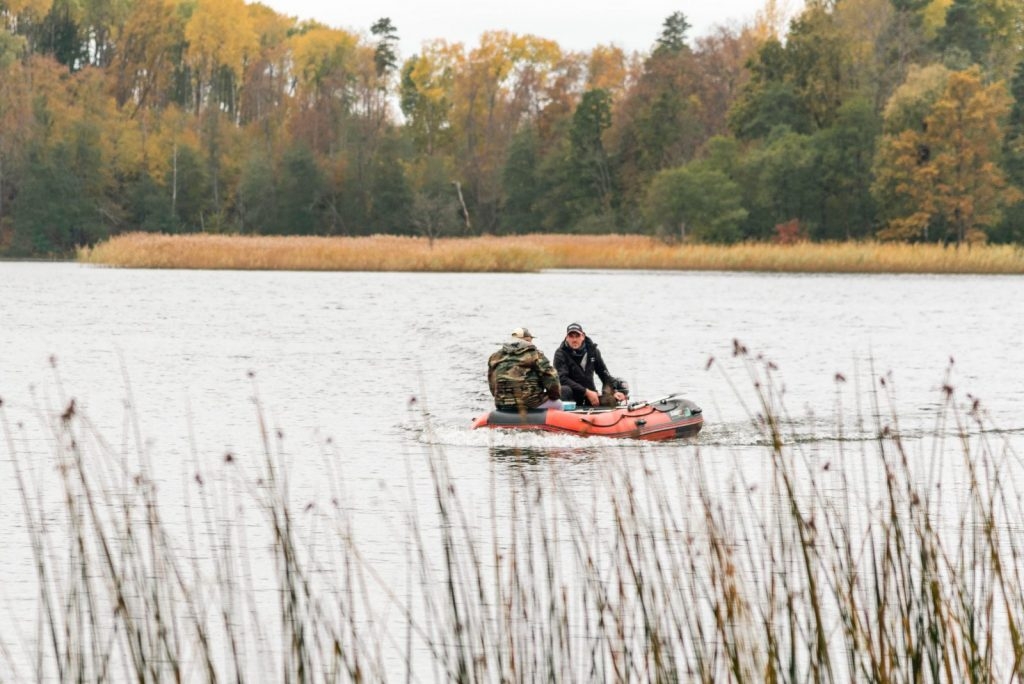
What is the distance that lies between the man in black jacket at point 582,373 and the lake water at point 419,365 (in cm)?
63

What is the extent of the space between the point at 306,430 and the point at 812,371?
11.0m

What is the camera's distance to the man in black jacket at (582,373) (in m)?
15.9

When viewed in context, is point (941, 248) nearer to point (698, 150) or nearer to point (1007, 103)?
point (1007, 103)

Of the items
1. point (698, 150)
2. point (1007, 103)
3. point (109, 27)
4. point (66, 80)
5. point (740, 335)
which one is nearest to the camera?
point (740, 335)

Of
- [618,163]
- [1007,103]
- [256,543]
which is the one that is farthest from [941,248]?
[256,543]

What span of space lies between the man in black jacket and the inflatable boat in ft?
1.15

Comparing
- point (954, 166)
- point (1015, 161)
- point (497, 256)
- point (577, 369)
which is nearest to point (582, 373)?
point (577, 369)

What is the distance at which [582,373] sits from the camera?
16000 mm

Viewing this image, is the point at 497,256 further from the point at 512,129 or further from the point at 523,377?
the point at 523,377

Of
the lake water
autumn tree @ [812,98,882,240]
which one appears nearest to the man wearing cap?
the lake water

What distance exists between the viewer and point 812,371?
26156mm

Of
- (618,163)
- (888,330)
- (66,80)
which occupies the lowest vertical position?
(888,330)

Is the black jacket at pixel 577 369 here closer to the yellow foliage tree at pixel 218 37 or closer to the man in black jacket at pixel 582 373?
the man in black jacket at pixel 582 373

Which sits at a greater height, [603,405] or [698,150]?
[698,150]
